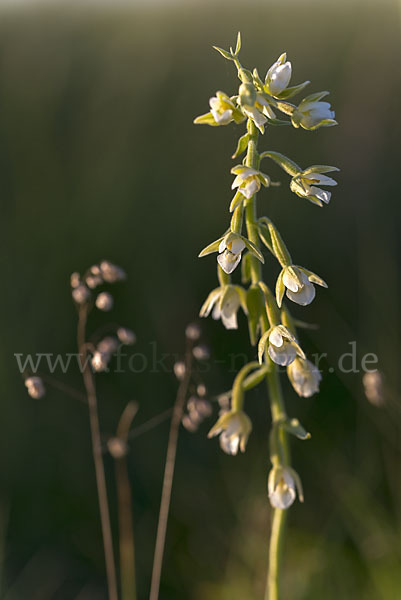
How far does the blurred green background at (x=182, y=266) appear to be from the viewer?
2.73 meters

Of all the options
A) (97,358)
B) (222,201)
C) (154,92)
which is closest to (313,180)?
(97,358)

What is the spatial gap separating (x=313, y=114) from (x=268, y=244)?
0.39 meters

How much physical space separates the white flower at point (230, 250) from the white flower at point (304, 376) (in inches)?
15.4

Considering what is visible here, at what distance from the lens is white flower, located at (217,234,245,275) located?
5.20 ft

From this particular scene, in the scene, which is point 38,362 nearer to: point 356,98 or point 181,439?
point 181,439

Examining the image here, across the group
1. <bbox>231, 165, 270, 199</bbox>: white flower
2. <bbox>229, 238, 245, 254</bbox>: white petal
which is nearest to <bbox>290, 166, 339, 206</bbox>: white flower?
<bbox>231, 165, 270, 199</bbox>: white flower

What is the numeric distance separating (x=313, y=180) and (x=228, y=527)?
1.88m

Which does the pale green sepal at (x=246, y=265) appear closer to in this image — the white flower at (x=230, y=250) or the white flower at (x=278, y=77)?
the white flower at (x=230, y=250)

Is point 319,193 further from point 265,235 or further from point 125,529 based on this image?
point 125,529

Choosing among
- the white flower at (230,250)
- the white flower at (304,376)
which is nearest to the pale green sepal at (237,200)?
the white flower at (230,250)

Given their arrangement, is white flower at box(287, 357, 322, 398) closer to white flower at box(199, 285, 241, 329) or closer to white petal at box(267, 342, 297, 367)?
white petal at box(267, 342, 297, 367)

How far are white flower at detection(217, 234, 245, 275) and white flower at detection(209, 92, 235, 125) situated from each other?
317 mm

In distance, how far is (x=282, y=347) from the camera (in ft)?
5.40

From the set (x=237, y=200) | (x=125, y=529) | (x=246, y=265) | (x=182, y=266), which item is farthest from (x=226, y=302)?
(x=182, y=266)
